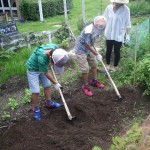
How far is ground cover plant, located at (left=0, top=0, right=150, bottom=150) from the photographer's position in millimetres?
4055

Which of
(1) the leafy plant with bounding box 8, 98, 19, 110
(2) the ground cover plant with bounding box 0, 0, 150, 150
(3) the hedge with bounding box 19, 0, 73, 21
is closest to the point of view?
(2) the ground cover plant with bounding box 0, 0, 150, 150

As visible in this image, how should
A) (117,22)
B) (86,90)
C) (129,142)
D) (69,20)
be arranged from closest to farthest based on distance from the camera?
(129,142) < (86,90) < (117,22) < (69,20)

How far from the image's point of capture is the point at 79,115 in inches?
189

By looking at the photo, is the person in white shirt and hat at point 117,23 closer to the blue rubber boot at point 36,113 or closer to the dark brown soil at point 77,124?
the dark brown soil at point 77,124

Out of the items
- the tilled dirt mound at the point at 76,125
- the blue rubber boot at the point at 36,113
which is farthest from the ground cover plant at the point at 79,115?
the blue rubber boot at the point at 36,113

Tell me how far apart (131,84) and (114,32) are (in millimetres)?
1331

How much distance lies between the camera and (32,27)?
12102mm

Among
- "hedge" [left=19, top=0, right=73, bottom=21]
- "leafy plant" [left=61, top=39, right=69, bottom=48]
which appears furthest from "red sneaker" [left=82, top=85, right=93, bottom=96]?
"hedge" [left=19, top=0, right=73, bottom=21]

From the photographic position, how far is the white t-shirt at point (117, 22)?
244 inches

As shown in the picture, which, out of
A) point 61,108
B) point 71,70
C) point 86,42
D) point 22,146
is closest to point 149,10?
point 71,70

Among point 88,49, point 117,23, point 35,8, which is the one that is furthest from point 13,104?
point 35,8

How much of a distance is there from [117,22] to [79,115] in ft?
8.36

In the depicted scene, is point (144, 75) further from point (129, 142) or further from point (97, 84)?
point (129, 142)

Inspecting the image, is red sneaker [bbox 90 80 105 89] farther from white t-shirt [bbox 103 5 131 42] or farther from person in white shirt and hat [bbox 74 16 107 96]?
white t-shirt [bbox 103 5 131 42]
